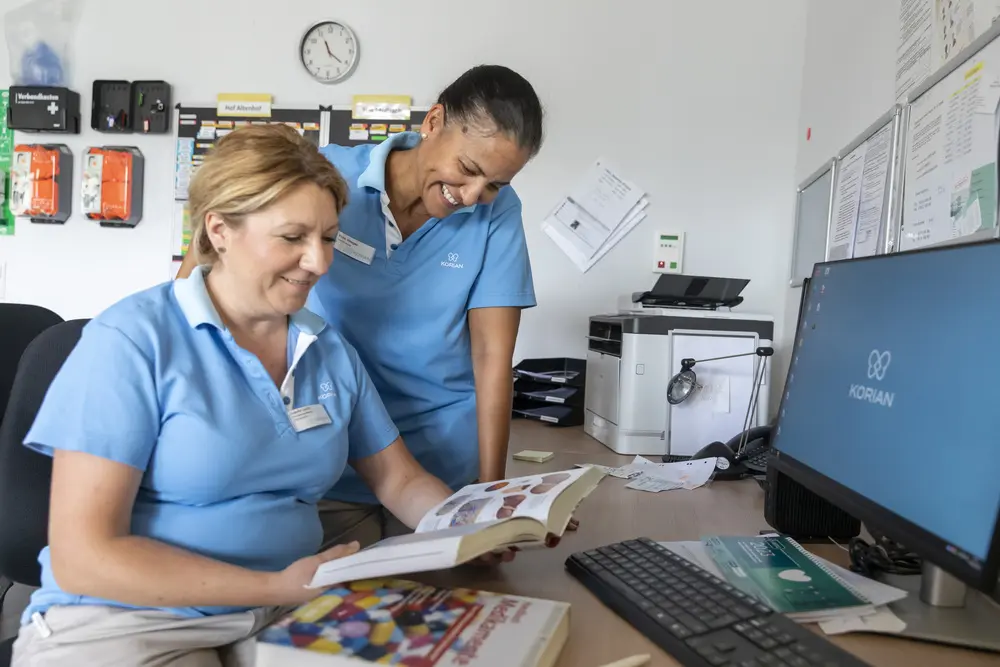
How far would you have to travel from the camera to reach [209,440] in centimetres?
91

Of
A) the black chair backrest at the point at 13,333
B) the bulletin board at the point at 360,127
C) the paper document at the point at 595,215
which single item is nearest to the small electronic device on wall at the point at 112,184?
the bulletin board at the point at 360,127

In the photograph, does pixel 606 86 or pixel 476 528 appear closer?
pixel 476 528

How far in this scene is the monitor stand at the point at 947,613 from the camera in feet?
2.54

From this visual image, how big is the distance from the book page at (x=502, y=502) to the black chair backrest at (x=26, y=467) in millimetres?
649

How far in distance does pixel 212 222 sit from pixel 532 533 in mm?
610

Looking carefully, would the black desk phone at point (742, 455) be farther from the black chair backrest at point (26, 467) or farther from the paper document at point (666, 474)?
the black chair backrest at point (26, 467)

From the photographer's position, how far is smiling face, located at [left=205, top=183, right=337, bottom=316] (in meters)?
1.00

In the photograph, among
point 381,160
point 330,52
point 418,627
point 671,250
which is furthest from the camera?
point 330,52

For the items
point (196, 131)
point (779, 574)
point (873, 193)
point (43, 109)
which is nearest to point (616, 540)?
point (779, 574)

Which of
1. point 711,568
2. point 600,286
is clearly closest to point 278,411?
point 711,568

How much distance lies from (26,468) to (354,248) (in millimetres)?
643

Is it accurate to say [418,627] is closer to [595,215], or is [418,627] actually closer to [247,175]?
[247,175]

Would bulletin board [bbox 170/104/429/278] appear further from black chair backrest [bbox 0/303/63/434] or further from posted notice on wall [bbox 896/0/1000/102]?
posted notice on wall [bbox 896/0/1000/102]

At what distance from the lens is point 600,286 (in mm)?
2627
